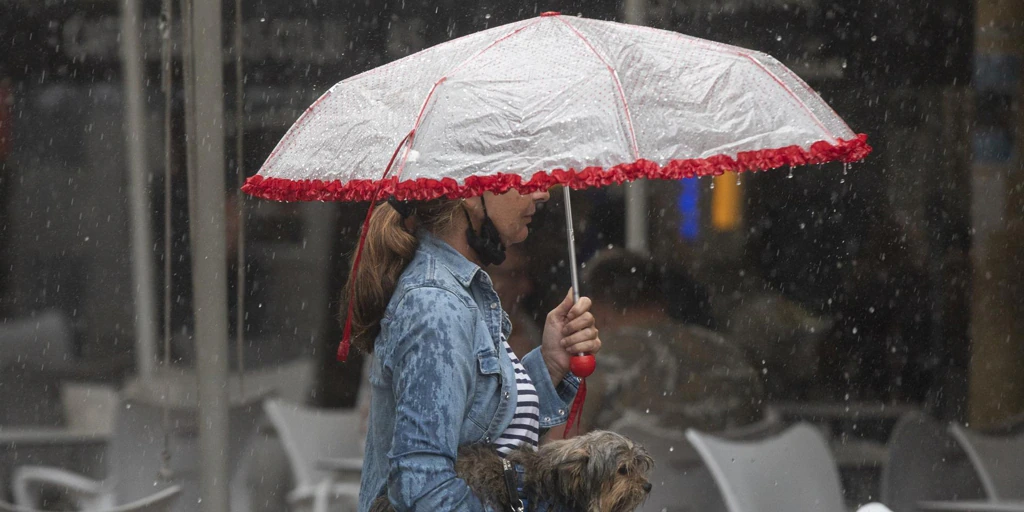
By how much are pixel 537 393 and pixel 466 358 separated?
18.2 inches

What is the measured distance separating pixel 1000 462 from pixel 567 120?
4.56 metres

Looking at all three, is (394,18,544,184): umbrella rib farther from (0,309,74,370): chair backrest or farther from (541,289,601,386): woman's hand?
(0,309,74,370): chair backrest

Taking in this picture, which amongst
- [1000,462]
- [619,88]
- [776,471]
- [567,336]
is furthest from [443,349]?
[1000,462]

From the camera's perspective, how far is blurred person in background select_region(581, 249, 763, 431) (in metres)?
5.72

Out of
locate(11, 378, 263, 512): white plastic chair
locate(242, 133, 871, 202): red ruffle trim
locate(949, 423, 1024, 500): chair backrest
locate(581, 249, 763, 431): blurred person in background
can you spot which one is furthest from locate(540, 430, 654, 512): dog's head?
locate(949, 423, 1024, 500): chair backrest

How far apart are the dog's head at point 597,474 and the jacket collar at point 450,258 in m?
0.44

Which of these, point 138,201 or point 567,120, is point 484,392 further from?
point 138,201

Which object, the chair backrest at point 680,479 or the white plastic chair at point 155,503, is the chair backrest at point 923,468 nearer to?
the chair backrest at point 680,479

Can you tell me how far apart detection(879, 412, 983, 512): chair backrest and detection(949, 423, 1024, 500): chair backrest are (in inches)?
2.7

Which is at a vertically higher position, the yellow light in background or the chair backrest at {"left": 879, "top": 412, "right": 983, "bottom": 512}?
the yellow light in background

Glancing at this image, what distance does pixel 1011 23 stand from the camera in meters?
5.79

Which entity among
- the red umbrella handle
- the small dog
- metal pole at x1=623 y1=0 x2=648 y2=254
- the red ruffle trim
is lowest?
the small dog

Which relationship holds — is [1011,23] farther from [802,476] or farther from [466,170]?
[466,170]

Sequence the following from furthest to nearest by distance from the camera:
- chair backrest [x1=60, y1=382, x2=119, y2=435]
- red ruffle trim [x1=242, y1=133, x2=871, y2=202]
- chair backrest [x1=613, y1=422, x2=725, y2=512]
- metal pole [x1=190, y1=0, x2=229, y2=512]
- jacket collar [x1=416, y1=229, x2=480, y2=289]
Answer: chair backrest [x1=613, y1=422, x2=725, y2=512] < chair backrest [x1=60, y1=382, x2=119, y2=435] < metal pole [x1=190, y1=0, x2=229, y2=512] < jacket collar [x1=416, y1=229, x2=480, y2=289] < red ruffle trim [x1=242, y1=133, x2=871, y2=202]
